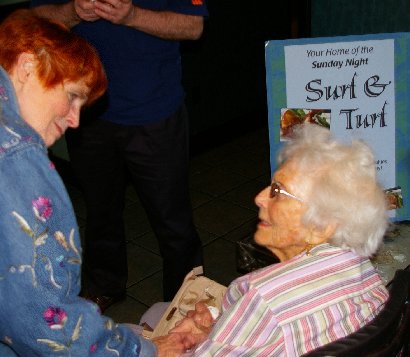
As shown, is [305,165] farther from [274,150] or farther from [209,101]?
[209,101]

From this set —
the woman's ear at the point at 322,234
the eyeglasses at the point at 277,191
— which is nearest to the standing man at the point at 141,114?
the eyeglasses at the point at 277,191

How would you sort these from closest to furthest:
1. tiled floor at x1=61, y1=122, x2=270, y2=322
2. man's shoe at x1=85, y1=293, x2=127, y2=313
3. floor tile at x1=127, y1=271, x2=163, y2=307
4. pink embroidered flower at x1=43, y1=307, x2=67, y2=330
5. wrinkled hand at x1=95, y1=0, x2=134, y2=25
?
pink embroidered flower at x1=43, y1=307, x2=67, y2=330, wrinkled hand at x1=95, y1=0, x2=134, y2=25, man's shoe at x1=85, y1=293, x2=127, y2=313, floor tile at x1=127, y1=271, x2=163, y2=307, tiled floor at x1=61, y1=122, x2=270, y2=322

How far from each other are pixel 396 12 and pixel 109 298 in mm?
2137

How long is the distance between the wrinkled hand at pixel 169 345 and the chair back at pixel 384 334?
1.90ft

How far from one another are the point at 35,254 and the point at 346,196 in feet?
2.79

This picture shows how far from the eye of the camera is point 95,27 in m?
2.66

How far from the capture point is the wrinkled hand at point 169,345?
186 cm

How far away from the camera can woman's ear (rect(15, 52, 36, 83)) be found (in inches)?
58.6

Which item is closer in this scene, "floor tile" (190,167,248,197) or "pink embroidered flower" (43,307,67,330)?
"pink embroidered flower" (43,307,67,330)

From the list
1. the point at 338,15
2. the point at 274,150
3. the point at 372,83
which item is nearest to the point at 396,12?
the point at 338,15

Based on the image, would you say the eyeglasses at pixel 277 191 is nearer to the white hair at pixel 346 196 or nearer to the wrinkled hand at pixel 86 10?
the white hair at pixel 346 196

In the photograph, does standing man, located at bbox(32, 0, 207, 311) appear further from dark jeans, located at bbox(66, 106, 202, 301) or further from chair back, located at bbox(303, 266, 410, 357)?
chair back, located at bbox(303, 266, 410, 357)

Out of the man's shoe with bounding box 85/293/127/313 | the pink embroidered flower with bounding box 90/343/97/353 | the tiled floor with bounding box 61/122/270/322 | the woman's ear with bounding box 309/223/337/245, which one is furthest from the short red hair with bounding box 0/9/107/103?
the tiled floor with bounding box 61/122/270/322

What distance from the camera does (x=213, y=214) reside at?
4.46 metres
